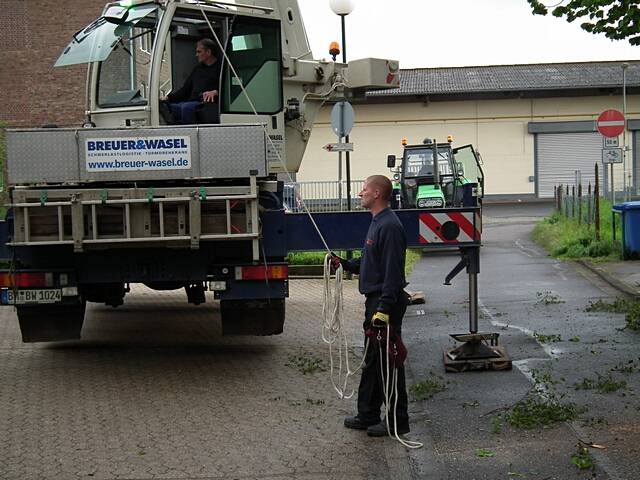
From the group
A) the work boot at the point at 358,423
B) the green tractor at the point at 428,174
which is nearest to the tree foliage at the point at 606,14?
the work boot at the point at 358,423

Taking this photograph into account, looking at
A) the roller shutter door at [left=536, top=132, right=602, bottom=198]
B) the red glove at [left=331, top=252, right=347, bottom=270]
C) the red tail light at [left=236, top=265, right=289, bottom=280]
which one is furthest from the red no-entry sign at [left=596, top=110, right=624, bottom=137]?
the roller shutter door at [left=536, top=132, right=602, bottom=198]

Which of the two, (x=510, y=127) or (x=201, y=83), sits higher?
(x=510, y=127)

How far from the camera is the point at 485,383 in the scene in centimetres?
930

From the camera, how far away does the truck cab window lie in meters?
11.2

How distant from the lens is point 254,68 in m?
11.3

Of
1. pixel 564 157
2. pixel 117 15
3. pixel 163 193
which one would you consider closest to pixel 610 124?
pixel 117 15

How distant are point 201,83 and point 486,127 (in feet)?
144

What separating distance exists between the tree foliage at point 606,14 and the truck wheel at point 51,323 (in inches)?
262

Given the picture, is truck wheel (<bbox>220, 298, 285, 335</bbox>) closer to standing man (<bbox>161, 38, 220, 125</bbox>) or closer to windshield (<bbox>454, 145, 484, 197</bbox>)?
standing man (<bbox>161, 38, 220, 125</bbox>)

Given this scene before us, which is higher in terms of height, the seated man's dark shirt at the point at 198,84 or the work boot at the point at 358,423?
the seated man's dark shirt at the point at 198,84

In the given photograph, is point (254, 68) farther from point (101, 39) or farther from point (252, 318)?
point (252, 318)

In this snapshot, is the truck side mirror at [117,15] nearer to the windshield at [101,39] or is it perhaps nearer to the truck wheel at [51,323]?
the windshield at [101,39]

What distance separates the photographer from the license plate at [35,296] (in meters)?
9.92

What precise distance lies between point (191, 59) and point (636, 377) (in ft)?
18.8
